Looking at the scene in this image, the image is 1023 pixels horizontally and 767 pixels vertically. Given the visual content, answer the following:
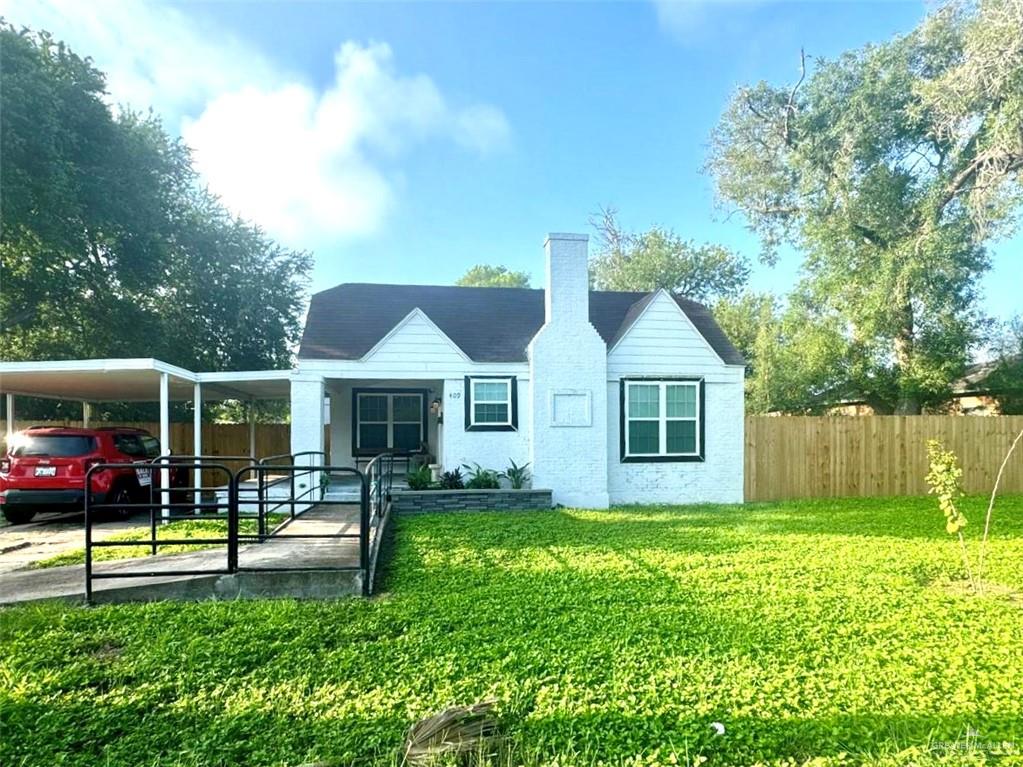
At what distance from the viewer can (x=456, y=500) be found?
9578 mm

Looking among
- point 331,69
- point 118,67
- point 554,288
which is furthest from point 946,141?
point 118,67

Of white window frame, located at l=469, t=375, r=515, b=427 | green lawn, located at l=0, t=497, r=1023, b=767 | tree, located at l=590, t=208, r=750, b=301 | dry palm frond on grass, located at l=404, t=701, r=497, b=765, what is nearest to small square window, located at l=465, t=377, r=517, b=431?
white window frame, located at l=469, t=375, r=515, b=427

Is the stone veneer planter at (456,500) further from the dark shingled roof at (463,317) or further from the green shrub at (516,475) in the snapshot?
the dark shingled roof at (463,317)

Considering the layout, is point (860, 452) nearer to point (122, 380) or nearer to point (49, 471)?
point (122, 380)

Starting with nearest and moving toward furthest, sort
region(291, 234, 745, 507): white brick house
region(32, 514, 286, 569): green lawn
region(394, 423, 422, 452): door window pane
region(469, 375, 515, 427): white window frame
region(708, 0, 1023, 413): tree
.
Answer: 1. region(32, 514, 286, 569): green lawn
2. region(291, 234, 745, 507): white brick house
3. region(469, 375, 515, 427): white window frame
4. region(394, 423, 422, 452): door window pane
5. region(708, 0, 1023, 413): tree

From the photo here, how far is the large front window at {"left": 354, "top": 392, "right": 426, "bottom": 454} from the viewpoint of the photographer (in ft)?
41.7

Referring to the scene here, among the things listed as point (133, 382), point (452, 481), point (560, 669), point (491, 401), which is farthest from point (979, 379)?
point (133, 382)

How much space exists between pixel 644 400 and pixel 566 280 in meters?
3.04

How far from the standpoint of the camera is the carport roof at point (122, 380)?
824 cm

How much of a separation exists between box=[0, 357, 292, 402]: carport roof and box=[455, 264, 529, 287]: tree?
28.1 metres

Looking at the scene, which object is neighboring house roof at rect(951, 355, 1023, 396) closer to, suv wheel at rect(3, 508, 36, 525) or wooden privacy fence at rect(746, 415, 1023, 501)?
wooden privacy fence at rect(746, 415, 1023, 501)

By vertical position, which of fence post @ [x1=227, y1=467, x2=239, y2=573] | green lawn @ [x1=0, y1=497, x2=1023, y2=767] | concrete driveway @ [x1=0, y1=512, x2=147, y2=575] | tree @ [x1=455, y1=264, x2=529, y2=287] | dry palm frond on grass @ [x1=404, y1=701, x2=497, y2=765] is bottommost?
concrete driveway @ [x1=0, y1=512, x2=147, y2=575]

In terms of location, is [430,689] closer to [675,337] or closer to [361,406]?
[675,337]

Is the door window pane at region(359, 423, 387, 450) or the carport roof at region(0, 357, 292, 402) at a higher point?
the carport roof at region(0, 357, 292, 402)
